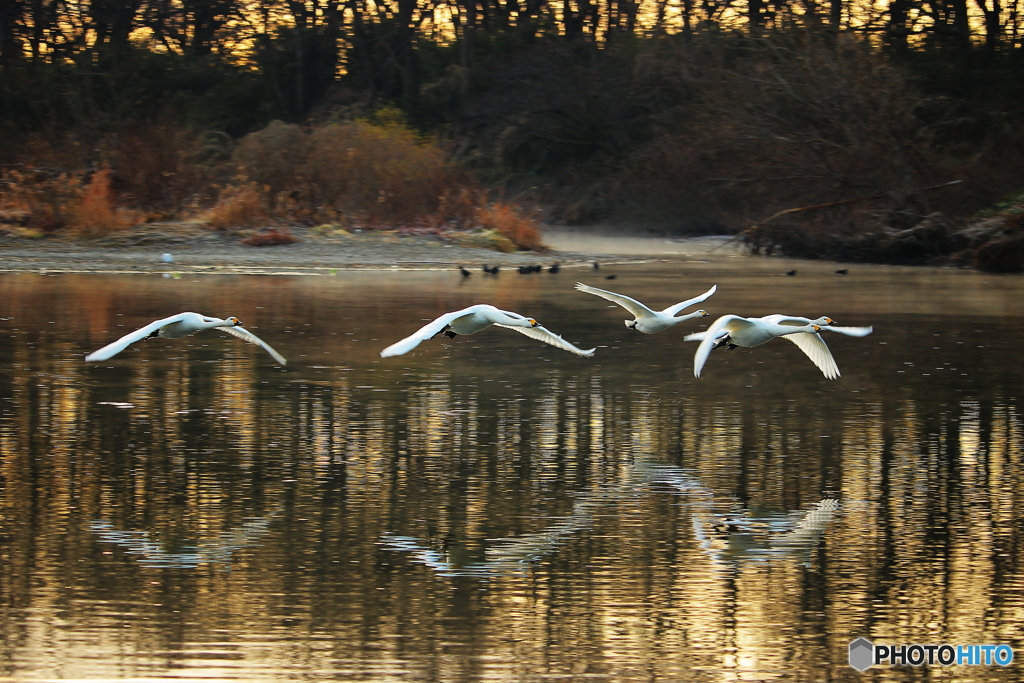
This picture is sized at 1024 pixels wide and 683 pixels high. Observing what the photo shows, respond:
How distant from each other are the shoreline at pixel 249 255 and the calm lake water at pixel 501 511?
37.5 ft

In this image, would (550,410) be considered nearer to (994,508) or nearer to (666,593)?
(994,508)

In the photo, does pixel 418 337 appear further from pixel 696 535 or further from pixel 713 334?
pixel 696 535

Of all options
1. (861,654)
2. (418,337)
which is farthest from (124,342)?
(861,654)

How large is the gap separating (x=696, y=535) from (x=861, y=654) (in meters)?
1.76

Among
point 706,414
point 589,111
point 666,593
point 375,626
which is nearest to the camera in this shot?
point 375,626

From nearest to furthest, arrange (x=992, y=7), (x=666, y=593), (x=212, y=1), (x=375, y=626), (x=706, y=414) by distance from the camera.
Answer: (x=375, y=626), (x=666, y=593), (x=706, y=414), (x=992, y=7), (x=212, y=1)

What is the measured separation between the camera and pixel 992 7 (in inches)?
1559

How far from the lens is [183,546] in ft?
23.0

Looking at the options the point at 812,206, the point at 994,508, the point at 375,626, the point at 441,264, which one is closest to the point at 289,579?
the point at 375,626

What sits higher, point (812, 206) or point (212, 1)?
point (212, 1)

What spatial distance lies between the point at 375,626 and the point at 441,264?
72.9ft

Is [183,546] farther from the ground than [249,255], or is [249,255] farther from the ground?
[249,255]

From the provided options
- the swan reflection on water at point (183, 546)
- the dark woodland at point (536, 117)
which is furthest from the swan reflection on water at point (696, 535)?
the dark woodland at point (536, 117)

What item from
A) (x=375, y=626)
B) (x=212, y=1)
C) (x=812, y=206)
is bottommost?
(x=375, y=626)
